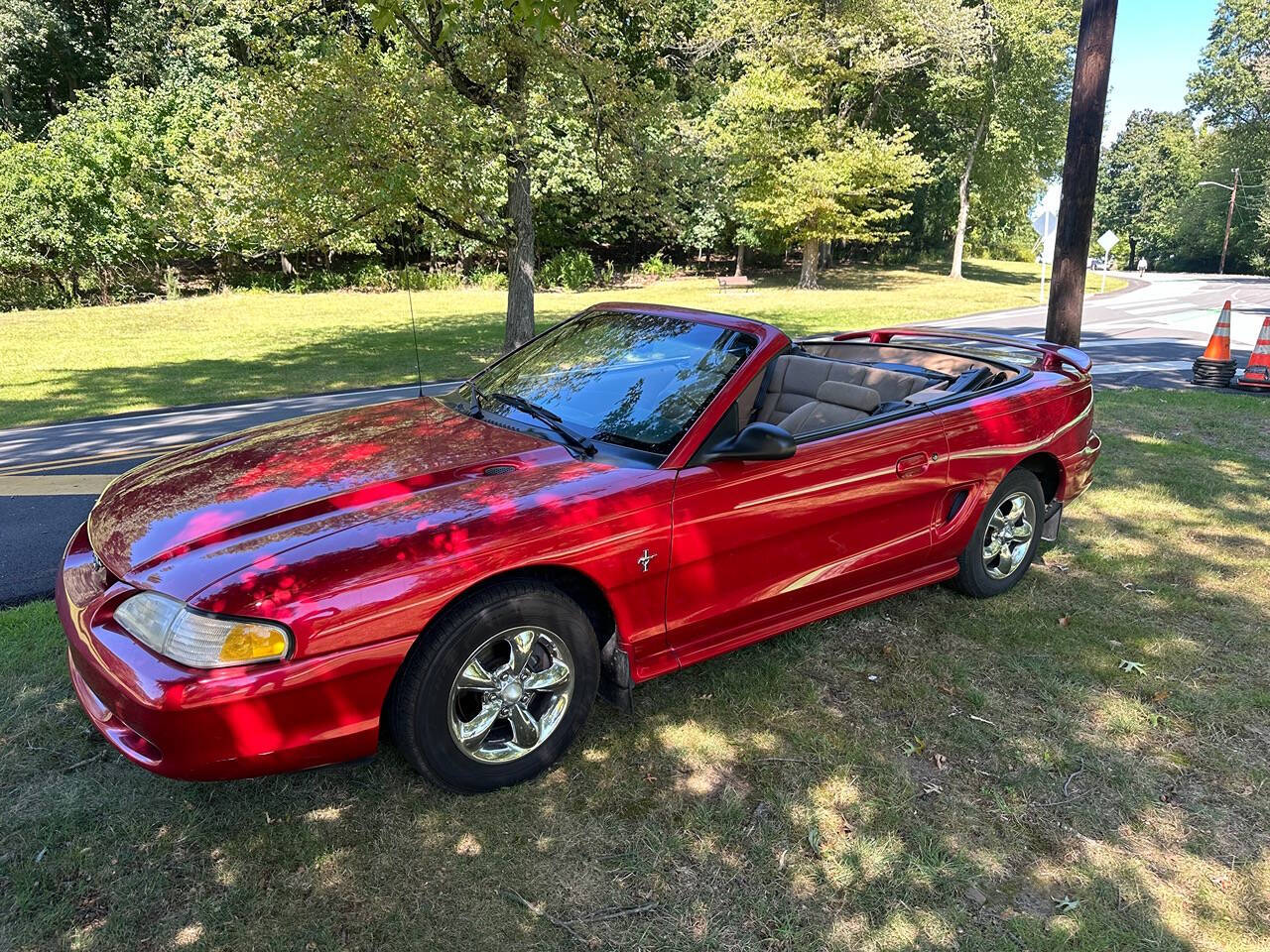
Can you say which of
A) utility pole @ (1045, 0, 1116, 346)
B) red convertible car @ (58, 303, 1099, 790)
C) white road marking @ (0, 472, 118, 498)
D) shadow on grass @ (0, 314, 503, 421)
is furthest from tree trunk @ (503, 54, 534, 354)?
red convertible car @ (58, 303, 1099, 790)

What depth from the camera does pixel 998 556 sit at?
4254 mm

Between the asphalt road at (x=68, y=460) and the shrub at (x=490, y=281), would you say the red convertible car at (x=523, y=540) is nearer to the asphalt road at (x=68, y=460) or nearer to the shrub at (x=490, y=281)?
the asphalt road at (x=68, y=460)

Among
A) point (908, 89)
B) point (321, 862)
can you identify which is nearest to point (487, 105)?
point (321, 862)

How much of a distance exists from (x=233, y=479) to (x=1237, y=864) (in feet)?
11.7

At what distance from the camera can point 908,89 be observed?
35.2 m

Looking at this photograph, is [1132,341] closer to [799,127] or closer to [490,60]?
[490,60]

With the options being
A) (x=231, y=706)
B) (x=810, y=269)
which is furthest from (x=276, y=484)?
(x=810, y=269)

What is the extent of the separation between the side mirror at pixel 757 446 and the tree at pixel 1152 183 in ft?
273

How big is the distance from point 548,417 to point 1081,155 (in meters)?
5.65

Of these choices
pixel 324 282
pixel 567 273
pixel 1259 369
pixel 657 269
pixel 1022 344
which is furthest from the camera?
pixel 657 269

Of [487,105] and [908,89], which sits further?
[908,89]

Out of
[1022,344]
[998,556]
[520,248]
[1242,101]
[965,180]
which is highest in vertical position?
[1242,101]

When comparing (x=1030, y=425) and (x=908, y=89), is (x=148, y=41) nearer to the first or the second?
(x=908, y=89)

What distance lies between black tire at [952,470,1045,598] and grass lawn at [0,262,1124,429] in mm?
9142
